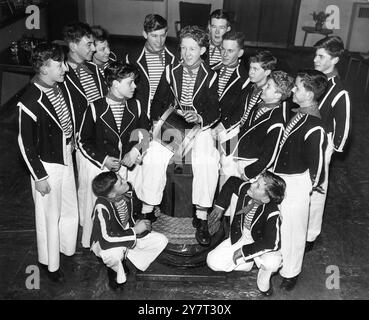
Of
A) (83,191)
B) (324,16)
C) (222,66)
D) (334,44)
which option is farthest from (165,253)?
(324,16)

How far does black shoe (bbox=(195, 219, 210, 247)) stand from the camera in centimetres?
394

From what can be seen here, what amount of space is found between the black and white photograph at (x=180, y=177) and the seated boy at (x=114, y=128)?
12 mm

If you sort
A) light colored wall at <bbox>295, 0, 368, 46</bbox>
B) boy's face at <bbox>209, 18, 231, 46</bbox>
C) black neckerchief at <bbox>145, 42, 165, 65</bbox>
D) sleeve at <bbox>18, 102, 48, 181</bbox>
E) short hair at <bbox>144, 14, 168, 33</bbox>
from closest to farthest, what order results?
sleeve at <bbox>18, 102, 48, 181</bbox>
short hair at <bbox>144, 14, 168, 33</bbox>
black neckerchief at <bbox>145, 42, 165, 65</bbox>
boy's face at <bbox>209, 18, 231, 46</bbox>
light colored wall at <bbox>295, 0, 368, 46</bbox>

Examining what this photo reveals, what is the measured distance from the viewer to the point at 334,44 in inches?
151

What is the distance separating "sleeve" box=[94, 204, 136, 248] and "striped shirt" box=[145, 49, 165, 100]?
4.64 ft

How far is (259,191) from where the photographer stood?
3379 millimetres

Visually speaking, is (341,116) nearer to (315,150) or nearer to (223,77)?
(315,150)

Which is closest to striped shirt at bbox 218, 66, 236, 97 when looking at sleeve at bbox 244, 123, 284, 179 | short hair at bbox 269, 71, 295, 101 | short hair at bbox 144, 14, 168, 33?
short hair at bbox 144, 14, 168, 33

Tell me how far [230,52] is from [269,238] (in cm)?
177

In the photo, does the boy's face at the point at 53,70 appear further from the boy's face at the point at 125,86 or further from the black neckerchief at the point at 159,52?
the black neckerchief at the point at 159,52

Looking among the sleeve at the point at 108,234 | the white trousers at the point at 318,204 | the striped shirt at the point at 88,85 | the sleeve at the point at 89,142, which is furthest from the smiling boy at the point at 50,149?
the white trousers at the point at 318,204

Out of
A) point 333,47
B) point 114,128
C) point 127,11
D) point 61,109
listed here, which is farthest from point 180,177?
point 127,11

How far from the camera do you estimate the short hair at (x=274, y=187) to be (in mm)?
3338

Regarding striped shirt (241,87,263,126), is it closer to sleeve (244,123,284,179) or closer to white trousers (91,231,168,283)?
sleeve (244,123,284,179)
